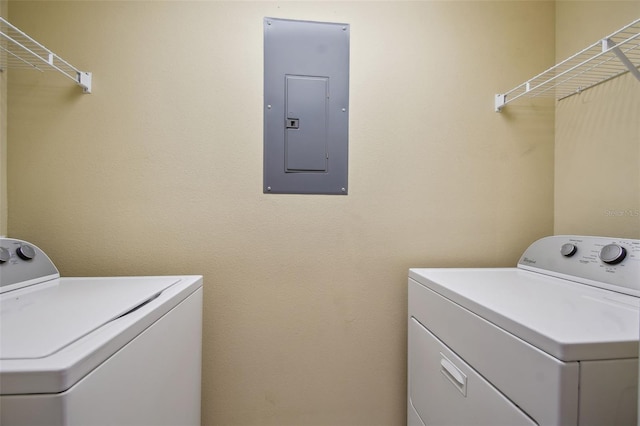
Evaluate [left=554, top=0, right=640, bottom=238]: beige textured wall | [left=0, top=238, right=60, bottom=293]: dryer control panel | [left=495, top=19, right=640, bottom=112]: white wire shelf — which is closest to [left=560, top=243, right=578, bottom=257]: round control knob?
[left=554, top=0, right=640, bottom=238]: beige textured wall

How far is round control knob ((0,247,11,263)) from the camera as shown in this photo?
2.62ft

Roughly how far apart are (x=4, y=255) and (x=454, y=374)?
137 centimetres

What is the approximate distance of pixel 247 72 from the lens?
111cm

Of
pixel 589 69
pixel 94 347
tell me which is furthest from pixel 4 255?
pixel 589 69

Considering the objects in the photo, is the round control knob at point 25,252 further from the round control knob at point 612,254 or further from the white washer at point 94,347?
the round control knob at point 612,254

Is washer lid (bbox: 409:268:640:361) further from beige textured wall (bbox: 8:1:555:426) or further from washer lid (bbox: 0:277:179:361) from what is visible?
washer lid (bbox: 0:277:179:361)

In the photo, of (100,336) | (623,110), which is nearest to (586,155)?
(623,110)

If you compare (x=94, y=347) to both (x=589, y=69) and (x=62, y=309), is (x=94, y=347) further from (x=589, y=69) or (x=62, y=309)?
(x=589, y=69)

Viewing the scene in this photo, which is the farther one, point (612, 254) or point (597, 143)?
point (597, 143)

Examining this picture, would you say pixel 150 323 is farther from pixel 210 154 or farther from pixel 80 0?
pixel 80 0

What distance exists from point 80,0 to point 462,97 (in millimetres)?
1617

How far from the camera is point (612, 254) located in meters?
0.81

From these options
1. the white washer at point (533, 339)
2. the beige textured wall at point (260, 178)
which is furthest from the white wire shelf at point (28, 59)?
the white washer at point (533, 339)

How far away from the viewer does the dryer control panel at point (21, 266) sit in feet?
2.57
